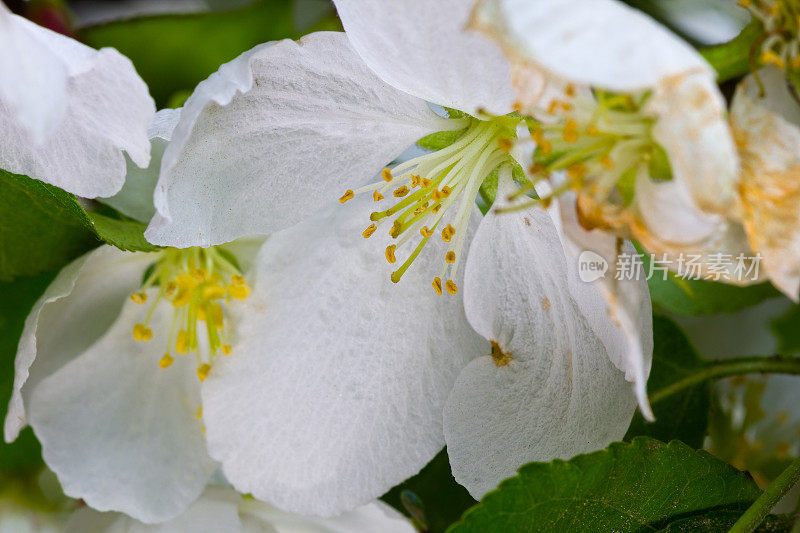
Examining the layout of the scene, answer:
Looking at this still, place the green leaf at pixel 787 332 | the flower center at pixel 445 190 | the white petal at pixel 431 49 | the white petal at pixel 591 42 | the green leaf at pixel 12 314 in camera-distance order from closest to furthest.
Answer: the white petal at pixel 591 42 → the white petal at pixel 431 49 → the flower center at pixel 445 190 → the green leaf at pixel 12 314 → the green leaf at pixel 787 332

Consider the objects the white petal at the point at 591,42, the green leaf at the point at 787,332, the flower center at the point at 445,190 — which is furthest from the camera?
the green leaf at the point at 787,332

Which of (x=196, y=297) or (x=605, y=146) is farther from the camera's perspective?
(x=196, y=297)

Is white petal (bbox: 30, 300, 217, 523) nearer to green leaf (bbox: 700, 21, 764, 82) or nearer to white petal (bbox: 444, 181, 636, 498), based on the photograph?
white petal (bbox: 444, 181, 636, 498)

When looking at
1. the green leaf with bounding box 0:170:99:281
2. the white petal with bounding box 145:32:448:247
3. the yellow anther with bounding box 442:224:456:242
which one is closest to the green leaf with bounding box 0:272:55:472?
the green leaf with bounding box 0:170:99:281

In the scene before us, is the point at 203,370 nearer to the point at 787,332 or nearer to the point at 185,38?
the point at 185,38

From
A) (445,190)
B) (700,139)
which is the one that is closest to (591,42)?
(700,139)

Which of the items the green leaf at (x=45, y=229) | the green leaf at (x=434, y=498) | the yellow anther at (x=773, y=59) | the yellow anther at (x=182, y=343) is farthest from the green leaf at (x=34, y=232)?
the yellow anther at (x=773, y=59)

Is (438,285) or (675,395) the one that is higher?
(438,285)

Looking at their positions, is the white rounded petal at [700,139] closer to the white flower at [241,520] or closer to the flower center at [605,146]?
the flower center at [605,146]
